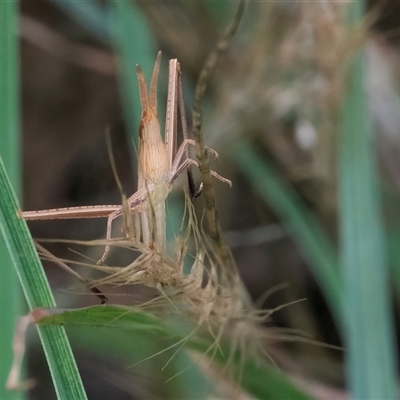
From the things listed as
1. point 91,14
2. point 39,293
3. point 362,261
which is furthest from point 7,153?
point 91,14

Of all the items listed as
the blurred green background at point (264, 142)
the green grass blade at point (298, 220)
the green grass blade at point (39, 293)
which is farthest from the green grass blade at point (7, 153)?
the green grass blade at point (298, 220)

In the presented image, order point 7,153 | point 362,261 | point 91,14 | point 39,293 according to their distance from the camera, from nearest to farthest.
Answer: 1. point 39,293
2. point 7,153
3. point 362,261
4. point 91,14

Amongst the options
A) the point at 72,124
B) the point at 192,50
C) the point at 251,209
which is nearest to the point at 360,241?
the point at 251,209

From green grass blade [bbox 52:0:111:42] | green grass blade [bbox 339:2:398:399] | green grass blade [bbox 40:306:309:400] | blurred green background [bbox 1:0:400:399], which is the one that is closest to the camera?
green grass blade [bbox 40:306:309:400]

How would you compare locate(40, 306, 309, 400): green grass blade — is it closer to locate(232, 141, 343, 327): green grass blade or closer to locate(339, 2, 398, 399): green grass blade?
locate(339, 2, 398, 399): green grass blade

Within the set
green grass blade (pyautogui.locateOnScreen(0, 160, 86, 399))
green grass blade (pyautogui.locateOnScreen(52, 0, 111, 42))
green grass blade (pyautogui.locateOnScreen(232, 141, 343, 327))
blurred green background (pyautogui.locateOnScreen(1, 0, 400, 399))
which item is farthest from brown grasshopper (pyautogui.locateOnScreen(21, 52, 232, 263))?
green grass blade (pyautogui.locateOnScreen(52, 0, 111, 42))

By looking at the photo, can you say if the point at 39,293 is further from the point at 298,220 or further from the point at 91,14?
the point at 91,14

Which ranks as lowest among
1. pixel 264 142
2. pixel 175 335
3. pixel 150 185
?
pixel 175 335

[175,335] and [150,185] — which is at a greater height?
[150,185]
